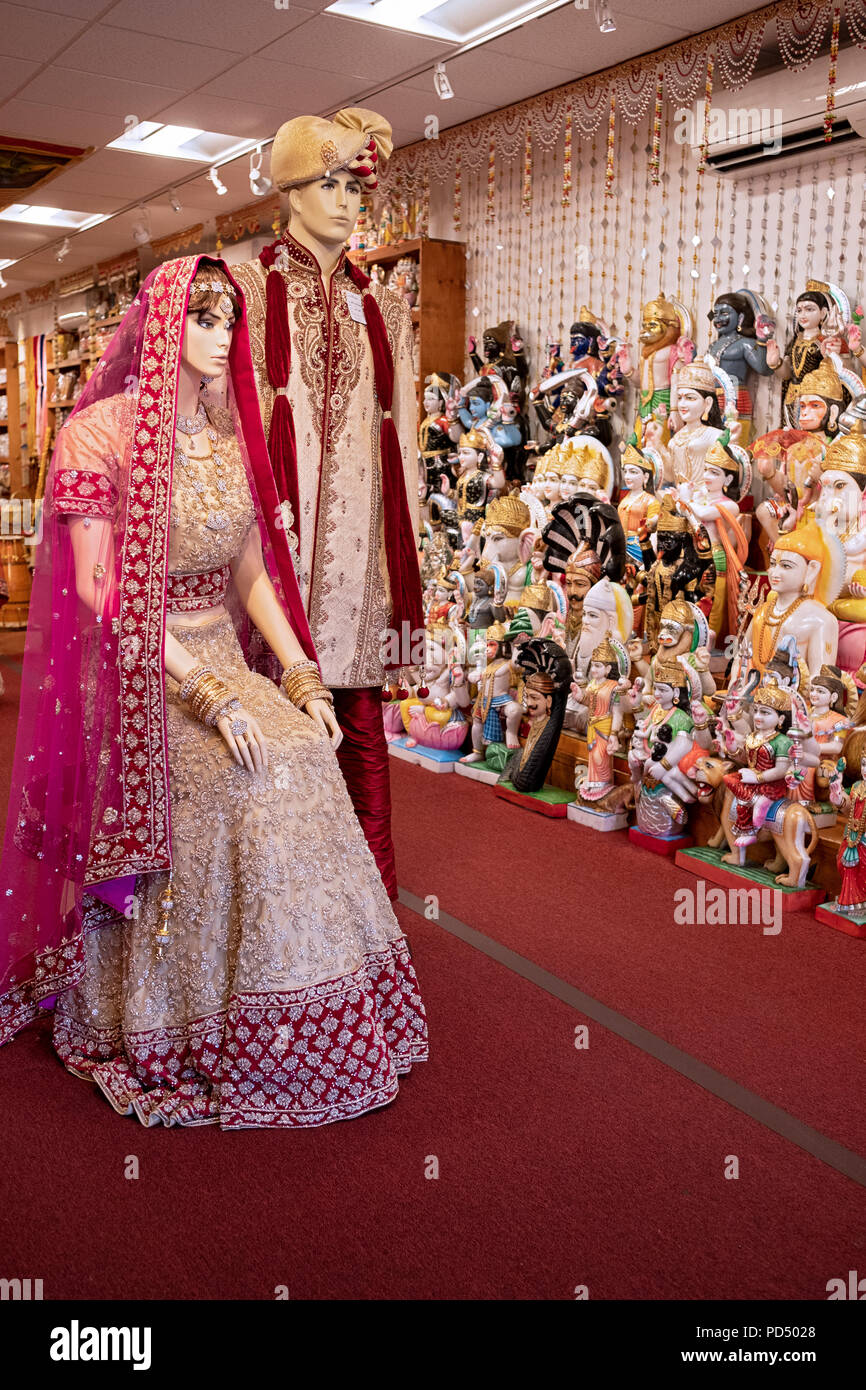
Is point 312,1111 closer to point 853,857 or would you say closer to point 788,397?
point 853,857

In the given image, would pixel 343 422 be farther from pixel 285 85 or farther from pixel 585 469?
pixel 285 85

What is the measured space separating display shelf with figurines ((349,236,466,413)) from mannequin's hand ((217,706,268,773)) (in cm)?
409

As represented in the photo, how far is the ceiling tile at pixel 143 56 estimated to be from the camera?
4.68m

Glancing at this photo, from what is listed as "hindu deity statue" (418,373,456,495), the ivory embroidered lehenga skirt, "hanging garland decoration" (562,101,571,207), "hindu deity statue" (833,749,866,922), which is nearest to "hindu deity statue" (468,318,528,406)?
"hindu deity statue" (418,373,456,495)

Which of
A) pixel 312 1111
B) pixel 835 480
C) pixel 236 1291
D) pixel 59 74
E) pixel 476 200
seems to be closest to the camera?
pixel 236 1291

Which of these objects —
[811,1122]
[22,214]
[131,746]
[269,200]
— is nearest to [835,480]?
[811,1122]

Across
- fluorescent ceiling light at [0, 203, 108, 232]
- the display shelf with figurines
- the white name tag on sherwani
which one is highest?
fluorescent ceiling light at [0, 203, 108, 232]

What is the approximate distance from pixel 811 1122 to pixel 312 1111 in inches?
38.2

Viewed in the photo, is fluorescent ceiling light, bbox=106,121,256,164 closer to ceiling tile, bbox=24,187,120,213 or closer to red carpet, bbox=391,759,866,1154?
ceiling tile, bbox=24,187,120,213

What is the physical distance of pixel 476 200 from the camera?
20.2ft

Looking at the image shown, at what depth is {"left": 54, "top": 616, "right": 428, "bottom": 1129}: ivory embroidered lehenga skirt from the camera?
2.27 meters

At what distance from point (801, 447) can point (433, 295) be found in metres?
2.72

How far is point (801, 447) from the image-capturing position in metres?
4.02

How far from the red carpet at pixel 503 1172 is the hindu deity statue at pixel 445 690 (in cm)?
215
